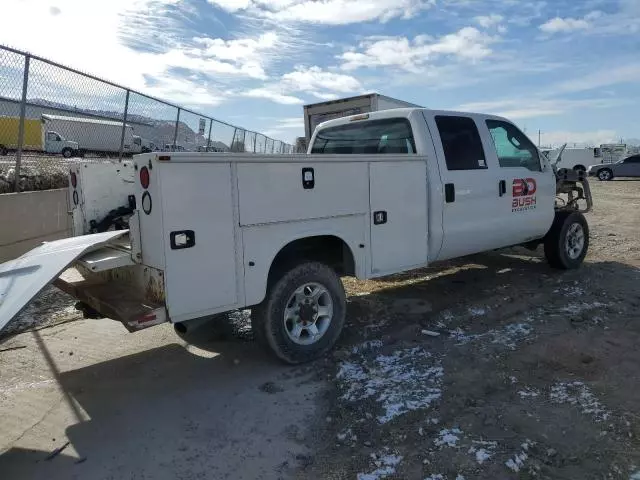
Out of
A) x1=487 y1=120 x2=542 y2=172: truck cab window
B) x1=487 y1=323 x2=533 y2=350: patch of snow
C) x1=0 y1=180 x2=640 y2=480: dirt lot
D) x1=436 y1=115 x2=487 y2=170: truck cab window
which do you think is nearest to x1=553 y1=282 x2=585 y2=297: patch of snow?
x1=0 y1=180 x2=640 y2=480: dirt lot

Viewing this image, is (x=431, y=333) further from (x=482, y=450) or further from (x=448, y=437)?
(x=482, y=450)

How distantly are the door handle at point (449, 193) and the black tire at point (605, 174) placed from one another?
1182 inches

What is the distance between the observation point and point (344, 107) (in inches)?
380

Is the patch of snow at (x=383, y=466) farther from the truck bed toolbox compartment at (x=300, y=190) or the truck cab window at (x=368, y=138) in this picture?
the truck cab window at (x=368, y=138)

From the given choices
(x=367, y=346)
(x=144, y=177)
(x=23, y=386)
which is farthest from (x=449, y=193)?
(x=23, y=386)

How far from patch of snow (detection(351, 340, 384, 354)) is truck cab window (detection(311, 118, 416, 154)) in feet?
6.62

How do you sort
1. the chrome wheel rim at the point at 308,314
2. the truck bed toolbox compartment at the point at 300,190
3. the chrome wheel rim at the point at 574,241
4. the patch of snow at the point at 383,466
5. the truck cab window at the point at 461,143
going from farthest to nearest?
the chrome wheel rim at the point at 574,241, the truck cab window at the point at 461,143, the chrome wheel rim at the point at 308,314, the truck bed toolbox compartment at the point at 300,190, the patch of snow at the point at 383,466

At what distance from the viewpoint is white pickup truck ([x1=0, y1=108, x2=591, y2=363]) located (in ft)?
11.8

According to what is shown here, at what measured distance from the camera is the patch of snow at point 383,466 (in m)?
2.85

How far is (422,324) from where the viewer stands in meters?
5.34

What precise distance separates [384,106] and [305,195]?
19.2 ft

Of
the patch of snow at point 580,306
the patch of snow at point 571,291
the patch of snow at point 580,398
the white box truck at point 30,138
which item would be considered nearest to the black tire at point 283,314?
the patch of snow at point 580,398

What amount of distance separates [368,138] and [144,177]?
2999 millimetres

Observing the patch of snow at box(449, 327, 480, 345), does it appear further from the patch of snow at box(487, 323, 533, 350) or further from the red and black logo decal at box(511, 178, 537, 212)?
the red and black logo decal at box(511, 178, 537, 212)
